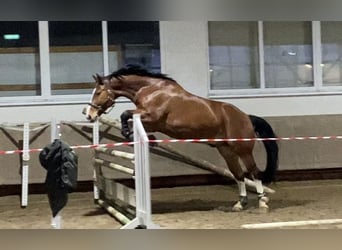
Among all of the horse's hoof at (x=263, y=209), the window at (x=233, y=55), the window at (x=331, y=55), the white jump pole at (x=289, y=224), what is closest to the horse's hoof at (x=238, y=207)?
the horse's hoof at (x=263, y=209)

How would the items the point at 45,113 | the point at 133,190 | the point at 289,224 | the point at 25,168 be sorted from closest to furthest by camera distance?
the point at 289,224 < the point at 133,190 < the point at 25,168 < the point at 45,113

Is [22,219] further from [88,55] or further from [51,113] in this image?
[88,55]

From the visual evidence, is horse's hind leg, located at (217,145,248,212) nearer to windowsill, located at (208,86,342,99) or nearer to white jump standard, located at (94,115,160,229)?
white jump standard, located at (94,115,160,229)

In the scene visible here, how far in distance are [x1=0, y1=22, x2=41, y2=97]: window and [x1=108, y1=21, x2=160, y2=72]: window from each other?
0.57 meters

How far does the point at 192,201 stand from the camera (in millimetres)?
4695

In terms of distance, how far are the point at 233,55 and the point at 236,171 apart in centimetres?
132

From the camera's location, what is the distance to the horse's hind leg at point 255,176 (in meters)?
4.32

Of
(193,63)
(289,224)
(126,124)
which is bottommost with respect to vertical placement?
(289,224)

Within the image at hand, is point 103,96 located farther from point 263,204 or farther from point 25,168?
point 263,204

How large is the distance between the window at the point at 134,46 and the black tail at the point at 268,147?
1.07 m

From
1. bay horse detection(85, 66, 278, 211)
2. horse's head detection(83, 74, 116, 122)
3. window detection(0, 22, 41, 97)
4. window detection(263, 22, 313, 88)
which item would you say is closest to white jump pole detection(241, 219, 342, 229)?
bay horse detection(85, 66, 278, 211)

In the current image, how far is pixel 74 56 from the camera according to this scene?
5.10m

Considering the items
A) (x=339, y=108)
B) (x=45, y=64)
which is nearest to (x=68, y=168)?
(x=45, y=64)

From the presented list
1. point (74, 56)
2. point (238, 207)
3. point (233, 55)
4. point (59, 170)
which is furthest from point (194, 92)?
point (59, 170)
